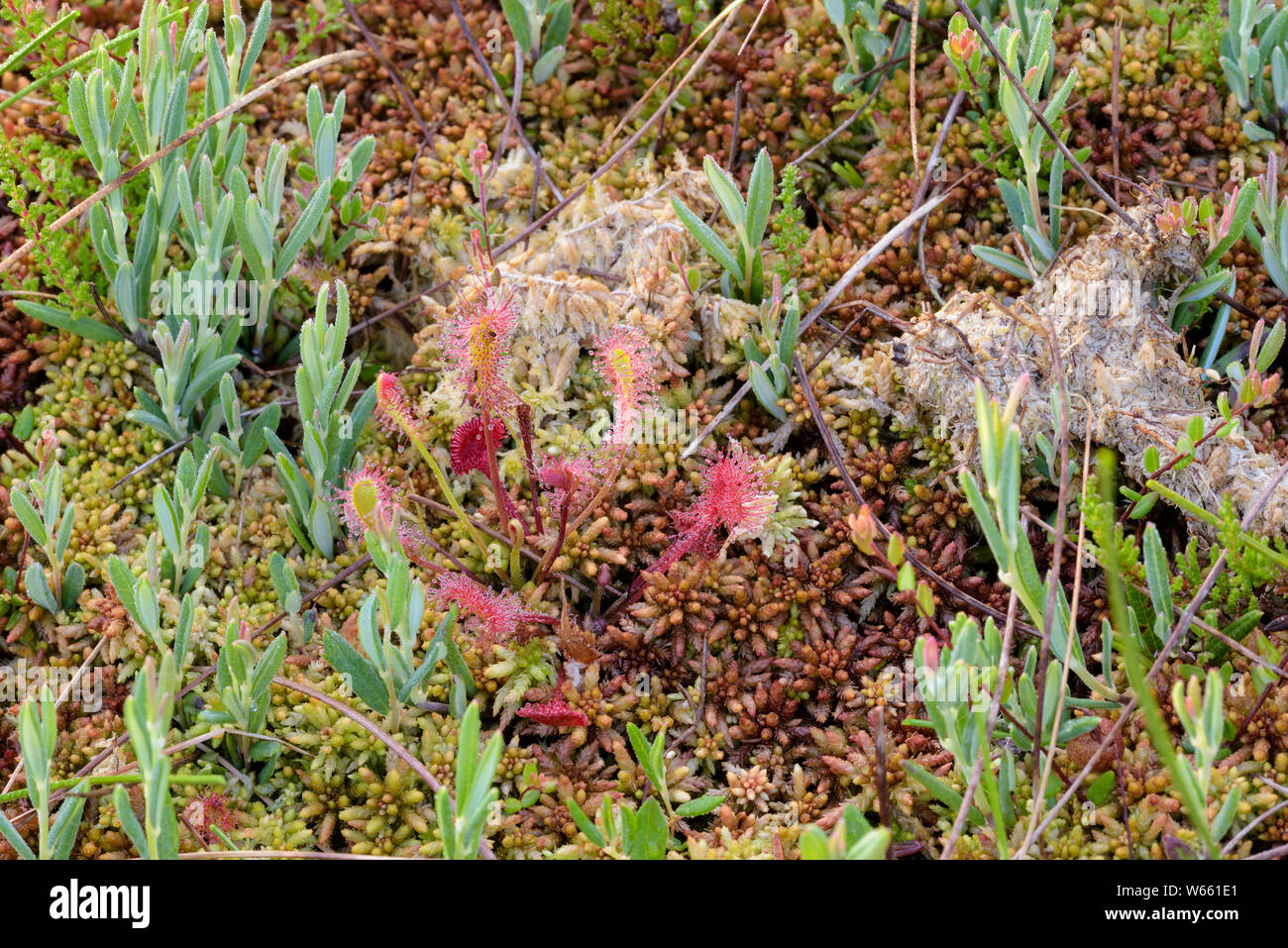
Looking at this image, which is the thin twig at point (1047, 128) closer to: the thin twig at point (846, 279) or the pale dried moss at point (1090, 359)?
the pale dried moss at point (1090, 359)

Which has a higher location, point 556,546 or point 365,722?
point 556,546

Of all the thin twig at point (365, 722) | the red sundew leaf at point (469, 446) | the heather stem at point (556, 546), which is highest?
the red sundew leaf at point (469, 446)

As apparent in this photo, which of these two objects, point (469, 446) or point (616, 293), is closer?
point (469, 446)

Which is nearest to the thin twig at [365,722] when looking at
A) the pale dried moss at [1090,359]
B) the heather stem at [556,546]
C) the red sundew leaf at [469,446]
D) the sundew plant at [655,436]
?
the sundew plant at [655,436]

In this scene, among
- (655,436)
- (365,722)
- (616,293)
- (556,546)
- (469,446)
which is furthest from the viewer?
(616,293)

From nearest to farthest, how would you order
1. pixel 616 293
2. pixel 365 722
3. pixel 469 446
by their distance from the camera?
1. pixel 365 722
2. pixel 469 446
3. pixel 616 293

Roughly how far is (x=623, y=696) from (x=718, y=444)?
0.79 metres


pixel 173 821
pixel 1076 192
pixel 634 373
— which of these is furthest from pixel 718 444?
pixel 173 821

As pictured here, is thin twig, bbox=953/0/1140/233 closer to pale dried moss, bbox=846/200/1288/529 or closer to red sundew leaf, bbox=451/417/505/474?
pale dried moss, bbox=846/200/1288/529

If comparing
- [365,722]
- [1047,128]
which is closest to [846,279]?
[1047,128]

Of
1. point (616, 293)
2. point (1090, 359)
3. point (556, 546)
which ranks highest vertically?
point (616, 293)

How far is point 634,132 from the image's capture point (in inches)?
138

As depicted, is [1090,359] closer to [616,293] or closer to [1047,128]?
[1047,128]

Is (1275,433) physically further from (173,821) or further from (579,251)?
(173,821)
